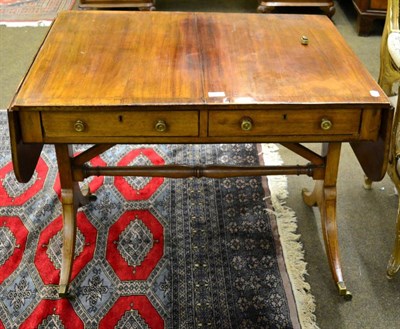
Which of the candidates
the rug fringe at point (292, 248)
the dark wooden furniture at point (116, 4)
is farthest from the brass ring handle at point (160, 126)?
the dark wooden furniture at point (116, 4)

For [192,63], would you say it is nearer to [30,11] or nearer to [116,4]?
[116,4]

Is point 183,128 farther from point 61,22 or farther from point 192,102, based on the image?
point 61,22

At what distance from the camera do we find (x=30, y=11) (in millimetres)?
3580

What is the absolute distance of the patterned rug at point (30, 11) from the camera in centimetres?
343

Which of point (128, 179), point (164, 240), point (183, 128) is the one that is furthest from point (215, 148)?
point (183, 128)

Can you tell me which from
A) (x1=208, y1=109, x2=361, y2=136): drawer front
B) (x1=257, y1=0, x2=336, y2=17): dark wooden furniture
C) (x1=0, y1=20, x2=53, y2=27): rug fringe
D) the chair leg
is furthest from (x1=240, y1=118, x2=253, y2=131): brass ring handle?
(x1=0, y1=20, x2=53, y2=27): rug fringe

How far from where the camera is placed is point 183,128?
1.29m

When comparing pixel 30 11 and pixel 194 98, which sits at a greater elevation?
pixel 194 98

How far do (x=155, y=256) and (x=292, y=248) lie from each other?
1.53 feet

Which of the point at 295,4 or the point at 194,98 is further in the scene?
the point at 295,4

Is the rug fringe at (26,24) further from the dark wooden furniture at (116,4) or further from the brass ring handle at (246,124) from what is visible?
the brass ring handle at (246,124)

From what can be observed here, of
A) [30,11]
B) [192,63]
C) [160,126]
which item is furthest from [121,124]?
[30,11]

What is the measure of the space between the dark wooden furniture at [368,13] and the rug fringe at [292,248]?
1439 millimetres

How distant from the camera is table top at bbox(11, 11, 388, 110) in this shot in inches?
50.3
